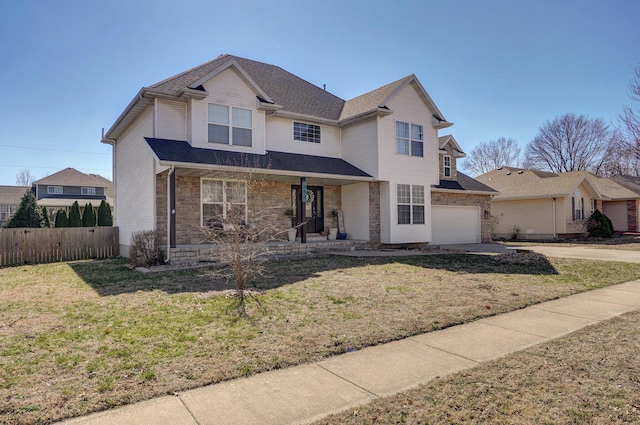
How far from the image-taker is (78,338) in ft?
16.7

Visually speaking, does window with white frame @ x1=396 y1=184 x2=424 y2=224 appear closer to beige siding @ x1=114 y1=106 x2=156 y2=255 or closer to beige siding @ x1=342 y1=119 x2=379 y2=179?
beige siding @ x1=342 y1=119 x2=379 y2=179

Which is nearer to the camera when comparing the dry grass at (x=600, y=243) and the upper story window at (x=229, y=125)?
the upper story window at (x=229, y=125)

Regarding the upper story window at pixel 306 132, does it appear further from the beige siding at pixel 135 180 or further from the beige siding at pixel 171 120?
the beige siding at pixel 135 180

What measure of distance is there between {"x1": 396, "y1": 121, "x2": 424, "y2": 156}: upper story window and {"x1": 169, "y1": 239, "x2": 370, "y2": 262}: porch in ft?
15.0

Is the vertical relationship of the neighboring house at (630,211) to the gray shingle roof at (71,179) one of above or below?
below

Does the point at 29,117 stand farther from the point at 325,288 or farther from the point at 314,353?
the point at 314,353

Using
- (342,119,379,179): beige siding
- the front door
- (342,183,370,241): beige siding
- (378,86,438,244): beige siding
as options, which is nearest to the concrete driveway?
(378,86,438,244): beige siding

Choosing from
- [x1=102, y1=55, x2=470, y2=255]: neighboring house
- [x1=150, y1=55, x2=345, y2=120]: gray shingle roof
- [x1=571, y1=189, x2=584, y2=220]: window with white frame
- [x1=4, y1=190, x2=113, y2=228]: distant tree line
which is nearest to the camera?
[x1=102, y1=55, x2=470, y2=255]: neighboring house

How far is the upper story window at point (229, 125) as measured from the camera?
13.8 metres

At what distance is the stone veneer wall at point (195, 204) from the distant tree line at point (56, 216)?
14.7 meters

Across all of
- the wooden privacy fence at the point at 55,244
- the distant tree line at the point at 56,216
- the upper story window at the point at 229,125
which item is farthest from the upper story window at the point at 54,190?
the upper story window at the point at 229,125

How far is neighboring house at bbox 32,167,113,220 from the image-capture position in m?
38.1

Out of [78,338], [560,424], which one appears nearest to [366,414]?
[560,424]

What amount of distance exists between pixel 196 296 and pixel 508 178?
27492 millimetres
